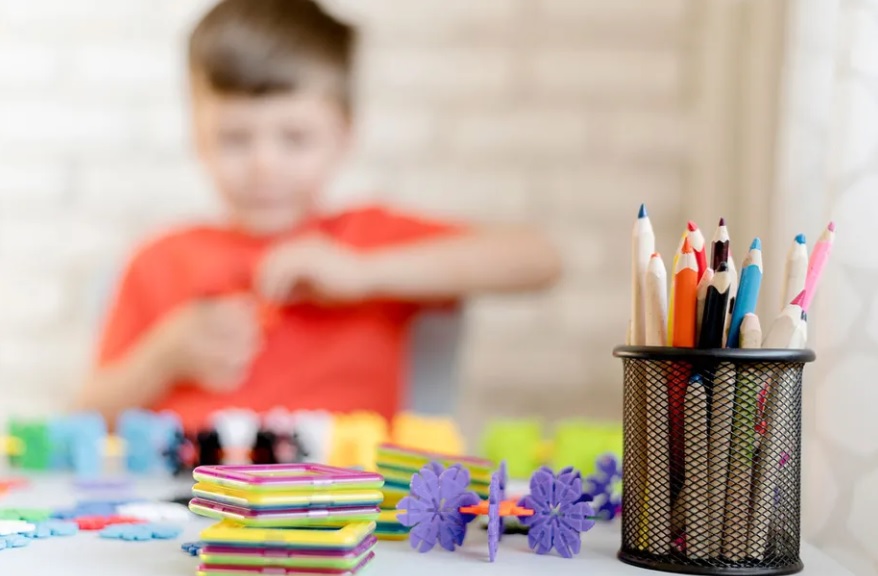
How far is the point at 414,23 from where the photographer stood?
1.47 metres

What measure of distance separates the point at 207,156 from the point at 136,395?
0.34 meters

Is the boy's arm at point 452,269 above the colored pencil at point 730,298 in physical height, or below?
above

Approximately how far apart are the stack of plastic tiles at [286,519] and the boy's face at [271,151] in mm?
915

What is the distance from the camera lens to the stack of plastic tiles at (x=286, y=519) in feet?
1.59

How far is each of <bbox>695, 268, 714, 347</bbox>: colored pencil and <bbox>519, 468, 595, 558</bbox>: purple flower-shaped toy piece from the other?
10 centimetres

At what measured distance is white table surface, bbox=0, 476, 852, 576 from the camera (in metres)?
0.52

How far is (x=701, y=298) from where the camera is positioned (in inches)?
21.8

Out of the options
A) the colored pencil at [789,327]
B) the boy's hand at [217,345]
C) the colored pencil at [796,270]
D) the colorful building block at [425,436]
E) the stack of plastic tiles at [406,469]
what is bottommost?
the colorful building block at [425,436]

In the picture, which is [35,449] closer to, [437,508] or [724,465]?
[437,508]

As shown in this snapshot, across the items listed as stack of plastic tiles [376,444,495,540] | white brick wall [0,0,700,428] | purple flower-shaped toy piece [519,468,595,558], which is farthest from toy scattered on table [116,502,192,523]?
white brick wall [0,0,700,428]

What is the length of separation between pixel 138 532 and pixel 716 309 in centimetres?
35

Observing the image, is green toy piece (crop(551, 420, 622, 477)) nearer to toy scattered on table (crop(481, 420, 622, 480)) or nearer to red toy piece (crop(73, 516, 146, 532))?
toy scattered on table (crop(481, 420, 622, 480))

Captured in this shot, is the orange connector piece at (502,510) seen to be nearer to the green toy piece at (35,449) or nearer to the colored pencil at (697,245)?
the colored pencil at (697,245)

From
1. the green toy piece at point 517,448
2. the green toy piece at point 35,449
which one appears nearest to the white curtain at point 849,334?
the green toy piece at point 517,448
